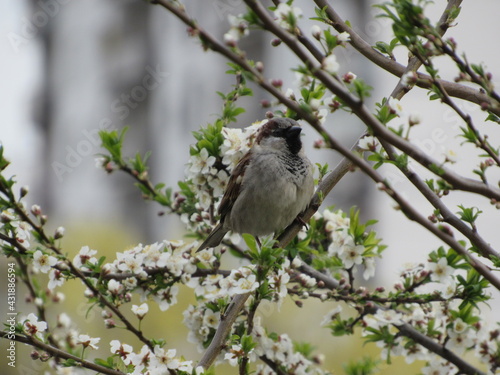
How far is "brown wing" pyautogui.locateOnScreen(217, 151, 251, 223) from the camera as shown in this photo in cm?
237

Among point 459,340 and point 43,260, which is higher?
point 43,260

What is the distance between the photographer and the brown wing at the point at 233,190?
237 centimetres

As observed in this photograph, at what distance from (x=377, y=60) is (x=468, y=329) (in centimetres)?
80

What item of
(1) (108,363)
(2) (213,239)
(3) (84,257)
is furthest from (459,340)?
(3) (84,257)

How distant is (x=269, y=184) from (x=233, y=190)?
0.14 metres

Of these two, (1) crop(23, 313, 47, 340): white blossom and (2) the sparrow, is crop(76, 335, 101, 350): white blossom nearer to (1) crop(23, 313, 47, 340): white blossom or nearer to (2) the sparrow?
(1) crop(23, 313, 47, 340): white blossom

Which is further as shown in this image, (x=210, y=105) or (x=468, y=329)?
(x=210, y=105)

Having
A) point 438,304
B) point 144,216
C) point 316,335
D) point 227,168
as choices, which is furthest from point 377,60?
A: point 144,216

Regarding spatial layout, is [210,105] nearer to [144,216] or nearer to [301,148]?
[144,216]

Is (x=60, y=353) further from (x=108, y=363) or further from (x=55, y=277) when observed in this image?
(x=55, y=277)

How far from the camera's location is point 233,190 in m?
2.48

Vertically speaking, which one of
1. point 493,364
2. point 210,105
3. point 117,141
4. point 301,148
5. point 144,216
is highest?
point 210,105

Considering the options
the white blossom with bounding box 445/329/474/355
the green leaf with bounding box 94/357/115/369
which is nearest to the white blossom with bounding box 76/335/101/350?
the green leaf with bounding box 94/357/115/369

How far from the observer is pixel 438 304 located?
2035 mm
